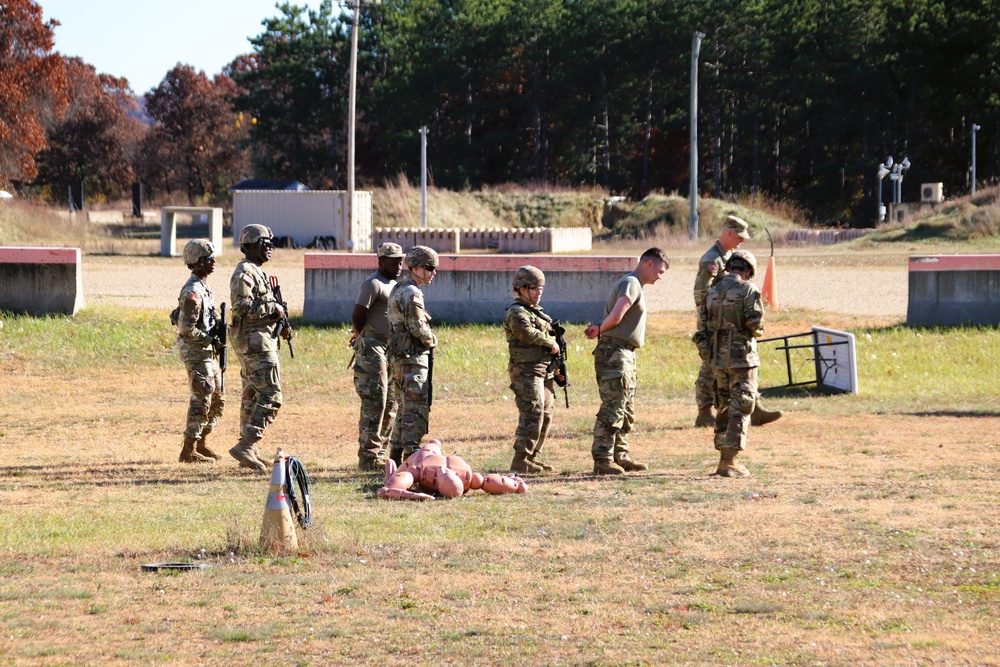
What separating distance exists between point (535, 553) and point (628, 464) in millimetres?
3013

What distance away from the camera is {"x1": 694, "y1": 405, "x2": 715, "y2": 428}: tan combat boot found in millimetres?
12766

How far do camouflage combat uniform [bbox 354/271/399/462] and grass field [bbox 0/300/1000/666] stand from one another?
0.40 metres

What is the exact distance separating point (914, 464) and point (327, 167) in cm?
7311

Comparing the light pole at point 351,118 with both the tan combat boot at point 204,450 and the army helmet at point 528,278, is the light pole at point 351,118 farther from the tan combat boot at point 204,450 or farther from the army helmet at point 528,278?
the army helmet at point 528,278

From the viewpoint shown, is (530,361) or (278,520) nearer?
(278,520)

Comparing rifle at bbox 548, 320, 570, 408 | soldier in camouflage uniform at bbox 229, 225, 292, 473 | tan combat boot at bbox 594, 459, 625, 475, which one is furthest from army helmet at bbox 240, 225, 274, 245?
tan combat boot at bbox 594, 459, 625, 475

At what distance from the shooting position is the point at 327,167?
81.4 m

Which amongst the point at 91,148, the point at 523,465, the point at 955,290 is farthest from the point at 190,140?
the point at 523,465

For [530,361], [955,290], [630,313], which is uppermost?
[630,313]

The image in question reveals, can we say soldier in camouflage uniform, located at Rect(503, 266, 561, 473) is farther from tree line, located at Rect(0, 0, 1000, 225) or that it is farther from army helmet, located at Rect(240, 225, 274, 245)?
tree line, located at Rect(0, 0, 1000, 225)

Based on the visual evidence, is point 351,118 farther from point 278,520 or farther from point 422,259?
point 278,520

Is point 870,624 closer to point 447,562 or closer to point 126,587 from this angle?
point 447,562

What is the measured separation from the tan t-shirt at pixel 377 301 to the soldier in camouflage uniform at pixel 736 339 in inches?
101

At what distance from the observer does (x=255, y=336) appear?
34.1 feet
